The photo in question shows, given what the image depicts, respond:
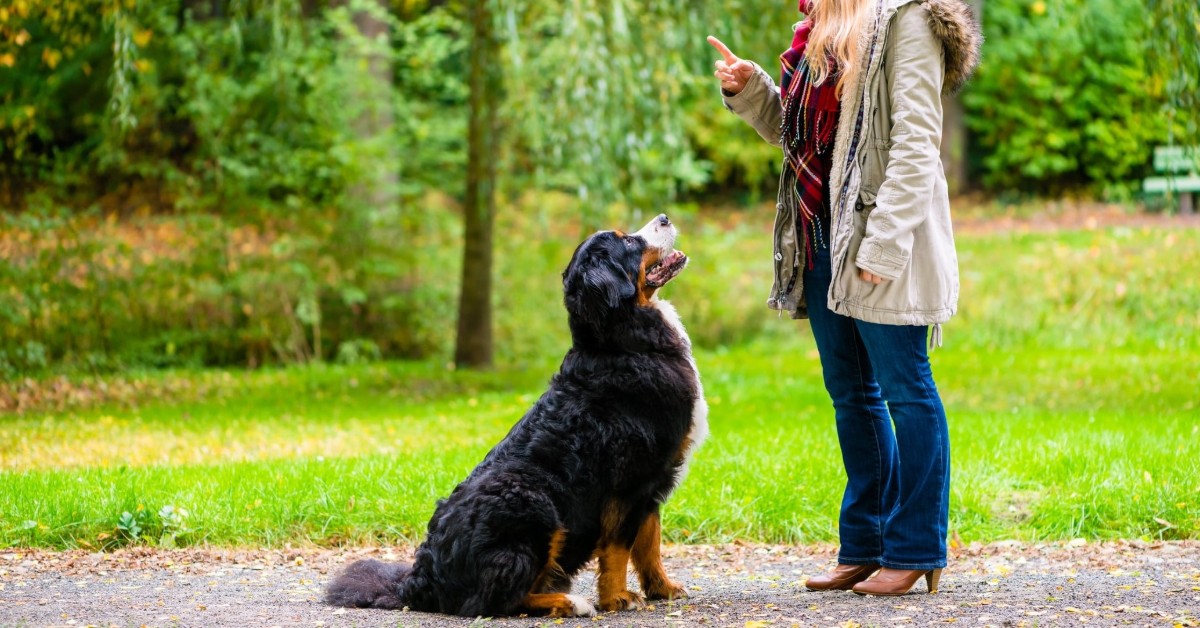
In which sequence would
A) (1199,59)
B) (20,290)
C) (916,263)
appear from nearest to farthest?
(916,263)
(1199,59)
(20,290)

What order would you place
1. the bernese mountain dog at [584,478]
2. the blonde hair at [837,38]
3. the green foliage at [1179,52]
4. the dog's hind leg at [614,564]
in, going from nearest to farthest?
the blonde hair at [837,38], the bernese mountain dog at [584,478], the dog's hind leg at [614,564], the green foliage at [1179,52]

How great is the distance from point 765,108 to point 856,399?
110 cm

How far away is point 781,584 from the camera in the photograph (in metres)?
4.46

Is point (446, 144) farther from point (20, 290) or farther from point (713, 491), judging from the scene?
point (713, 491)

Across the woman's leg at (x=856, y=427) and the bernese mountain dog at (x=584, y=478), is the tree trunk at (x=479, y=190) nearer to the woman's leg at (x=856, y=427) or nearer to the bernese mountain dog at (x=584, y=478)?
the bernese mountain dog at (x=584, y=478)

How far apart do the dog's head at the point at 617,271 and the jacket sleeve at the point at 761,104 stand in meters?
0.49

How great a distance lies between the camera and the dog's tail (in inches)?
159

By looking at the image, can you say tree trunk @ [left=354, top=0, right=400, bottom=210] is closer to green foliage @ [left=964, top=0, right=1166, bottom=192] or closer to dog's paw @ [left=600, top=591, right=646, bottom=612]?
dog's paw @ [left=600, top=591, right=646, bottom=612]

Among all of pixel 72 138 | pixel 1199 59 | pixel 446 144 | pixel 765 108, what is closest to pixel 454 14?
pixel 446 144

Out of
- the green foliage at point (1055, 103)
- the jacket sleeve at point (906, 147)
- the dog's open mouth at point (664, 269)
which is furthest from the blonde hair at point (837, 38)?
the green foliage at point (1055, 103)

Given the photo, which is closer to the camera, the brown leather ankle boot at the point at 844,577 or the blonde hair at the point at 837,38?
the blonde hair at the point at 837,38

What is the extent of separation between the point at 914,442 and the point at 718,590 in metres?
1.04

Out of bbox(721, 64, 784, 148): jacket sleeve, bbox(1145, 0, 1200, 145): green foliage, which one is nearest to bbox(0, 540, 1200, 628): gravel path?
bbox(721, 64, 784, 148): jacket sleeve

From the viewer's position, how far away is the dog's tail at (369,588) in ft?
13.3
